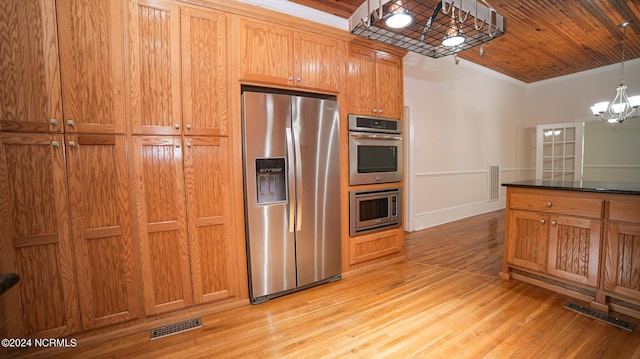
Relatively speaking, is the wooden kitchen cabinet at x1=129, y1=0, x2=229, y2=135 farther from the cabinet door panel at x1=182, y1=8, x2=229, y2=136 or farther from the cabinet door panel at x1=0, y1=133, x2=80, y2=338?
the cabinet door panel at x1=0, y1=133, x2=80, y2=338

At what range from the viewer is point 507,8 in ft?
9.86

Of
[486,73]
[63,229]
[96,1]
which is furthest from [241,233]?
[486,73]

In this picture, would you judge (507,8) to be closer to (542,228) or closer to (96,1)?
(542,228)

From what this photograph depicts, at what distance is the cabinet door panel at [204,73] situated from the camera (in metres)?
1.98

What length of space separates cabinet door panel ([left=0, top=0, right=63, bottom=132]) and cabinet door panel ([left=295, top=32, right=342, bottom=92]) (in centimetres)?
168

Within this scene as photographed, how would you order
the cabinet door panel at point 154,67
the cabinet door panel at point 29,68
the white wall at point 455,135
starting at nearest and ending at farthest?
the cabinet door panel at point 29,68 < the cabinet door panel at point 154,67 < the white wall at point 455,135

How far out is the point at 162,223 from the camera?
1945 millimetres

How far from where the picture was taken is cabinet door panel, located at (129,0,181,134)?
72.1 inches

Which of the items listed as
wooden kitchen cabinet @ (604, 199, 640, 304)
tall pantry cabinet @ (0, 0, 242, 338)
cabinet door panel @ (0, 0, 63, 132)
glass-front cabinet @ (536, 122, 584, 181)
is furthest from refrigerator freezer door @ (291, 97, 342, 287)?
glass-front cabinet @ (536, 122, 584, 181)

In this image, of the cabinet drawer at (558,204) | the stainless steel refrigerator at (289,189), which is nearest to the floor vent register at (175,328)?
the stainless steel refrigerator at (289,189)

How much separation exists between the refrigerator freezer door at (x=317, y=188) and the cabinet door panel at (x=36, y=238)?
5.30 ft

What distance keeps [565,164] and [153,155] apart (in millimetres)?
7337

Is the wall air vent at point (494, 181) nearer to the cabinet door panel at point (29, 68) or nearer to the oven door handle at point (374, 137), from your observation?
the oven door handle at point (374, 137)

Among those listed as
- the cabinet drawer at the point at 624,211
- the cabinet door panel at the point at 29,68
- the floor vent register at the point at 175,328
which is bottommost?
the floor vent register at the point at 175,328
